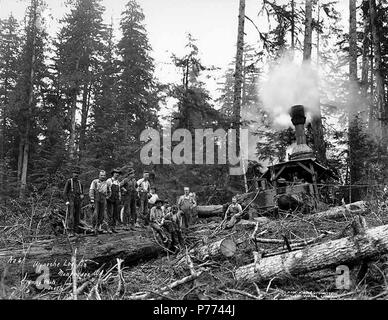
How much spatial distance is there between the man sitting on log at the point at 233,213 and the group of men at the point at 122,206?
1.32m

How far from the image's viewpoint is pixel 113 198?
10.7 meters

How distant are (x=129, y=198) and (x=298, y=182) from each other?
589cm

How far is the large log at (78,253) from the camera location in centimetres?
755

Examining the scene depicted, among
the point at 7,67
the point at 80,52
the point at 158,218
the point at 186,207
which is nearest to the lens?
the point at 158,218

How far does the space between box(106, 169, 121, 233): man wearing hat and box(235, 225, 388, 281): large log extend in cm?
492

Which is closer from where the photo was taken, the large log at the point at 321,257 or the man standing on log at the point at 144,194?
the large log at the point at 321,257

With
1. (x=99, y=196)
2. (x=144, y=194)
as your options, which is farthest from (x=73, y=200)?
(x=144, y=194)

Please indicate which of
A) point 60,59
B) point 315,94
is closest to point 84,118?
point 60,59

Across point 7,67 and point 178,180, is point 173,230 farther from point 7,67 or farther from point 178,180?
point 7,67

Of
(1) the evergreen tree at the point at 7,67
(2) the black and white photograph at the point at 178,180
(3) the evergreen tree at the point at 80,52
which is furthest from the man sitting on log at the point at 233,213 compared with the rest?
(1) the evergreen tree at the point at 7,67

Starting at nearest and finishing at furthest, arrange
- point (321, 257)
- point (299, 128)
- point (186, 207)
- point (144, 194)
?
point (321, 257), point (144, 194), point (186, 207), point (299, 128)

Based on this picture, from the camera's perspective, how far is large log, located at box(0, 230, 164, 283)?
7547mm

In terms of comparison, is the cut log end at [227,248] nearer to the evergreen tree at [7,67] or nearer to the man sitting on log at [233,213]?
the man sitting on log at [233,213]
